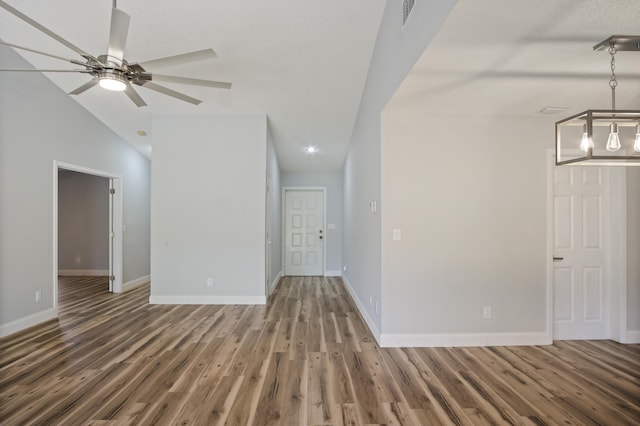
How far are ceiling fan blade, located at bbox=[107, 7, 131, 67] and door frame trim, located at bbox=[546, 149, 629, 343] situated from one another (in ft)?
12.8

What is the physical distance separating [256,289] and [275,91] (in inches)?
114

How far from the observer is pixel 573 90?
2.51 meters

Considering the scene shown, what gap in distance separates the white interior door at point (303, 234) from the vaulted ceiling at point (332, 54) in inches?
87.9

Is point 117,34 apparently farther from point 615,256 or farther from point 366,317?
point 615,256

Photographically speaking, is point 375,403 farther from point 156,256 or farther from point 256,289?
point 156,256

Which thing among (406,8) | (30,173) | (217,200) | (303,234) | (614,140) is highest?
(406,8)

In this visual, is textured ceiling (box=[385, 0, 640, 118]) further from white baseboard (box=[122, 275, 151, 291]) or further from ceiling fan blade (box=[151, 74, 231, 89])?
white baseboard (box=[122, 275, 151, 291])

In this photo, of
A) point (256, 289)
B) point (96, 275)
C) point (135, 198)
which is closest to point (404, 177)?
point (256, 289)

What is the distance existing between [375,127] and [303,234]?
4191 millimetres

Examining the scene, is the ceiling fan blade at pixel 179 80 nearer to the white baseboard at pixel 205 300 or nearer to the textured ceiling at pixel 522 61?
the textured ceiling at pixel 522 61

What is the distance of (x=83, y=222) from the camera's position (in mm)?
7195

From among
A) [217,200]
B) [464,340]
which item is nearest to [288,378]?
[464,340]

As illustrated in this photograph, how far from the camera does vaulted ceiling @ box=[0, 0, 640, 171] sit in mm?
1712

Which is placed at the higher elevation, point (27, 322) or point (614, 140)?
point (614, 140)
